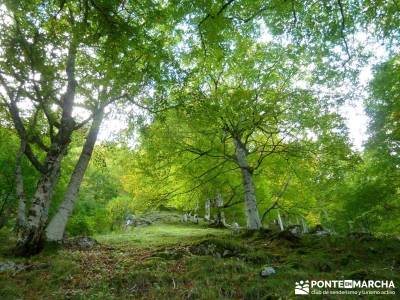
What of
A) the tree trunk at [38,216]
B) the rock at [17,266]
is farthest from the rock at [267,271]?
the tree trunk at [38,216]

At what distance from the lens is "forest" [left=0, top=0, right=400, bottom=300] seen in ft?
20.2

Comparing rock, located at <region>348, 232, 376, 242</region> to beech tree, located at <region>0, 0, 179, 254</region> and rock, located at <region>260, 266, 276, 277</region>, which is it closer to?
rock, located at <region>260, 266, 276, 277</region>

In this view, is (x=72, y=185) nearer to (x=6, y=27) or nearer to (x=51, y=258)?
(x=51, y=258)

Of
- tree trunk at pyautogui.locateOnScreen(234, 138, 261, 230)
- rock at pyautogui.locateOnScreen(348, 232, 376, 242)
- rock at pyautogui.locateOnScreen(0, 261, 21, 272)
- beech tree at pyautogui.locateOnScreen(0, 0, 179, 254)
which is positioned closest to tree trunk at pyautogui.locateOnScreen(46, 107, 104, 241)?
beech tree at pyautogui.locateOnScreen(0, 0, 179, 254)

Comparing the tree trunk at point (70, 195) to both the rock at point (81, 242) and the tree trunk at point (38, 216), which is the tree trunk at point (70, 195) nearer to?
the rock at point (81, 242)

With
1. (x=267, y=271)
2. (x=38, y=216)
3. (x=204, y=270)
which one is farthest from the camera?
(x=38, y=216)

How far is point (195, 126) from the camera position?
10.9 m

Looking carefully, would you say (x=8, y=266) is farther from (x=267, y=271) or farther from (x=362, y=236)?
(x=362, y=236)

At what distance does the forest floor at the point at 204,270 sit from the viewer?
5.50 meters

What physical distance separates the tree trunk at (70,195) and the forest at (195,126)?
49 mm

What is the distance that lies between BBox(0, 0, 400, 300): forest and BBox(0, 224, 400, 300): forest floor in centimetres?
4

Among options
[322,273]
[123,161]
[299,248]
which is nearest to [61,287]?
[322,273]

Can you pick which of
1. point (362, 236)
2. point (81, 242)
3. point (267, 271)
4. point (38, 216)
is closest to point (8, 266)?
point (38, 216)

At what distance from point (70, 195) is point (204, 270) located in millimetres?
5615
